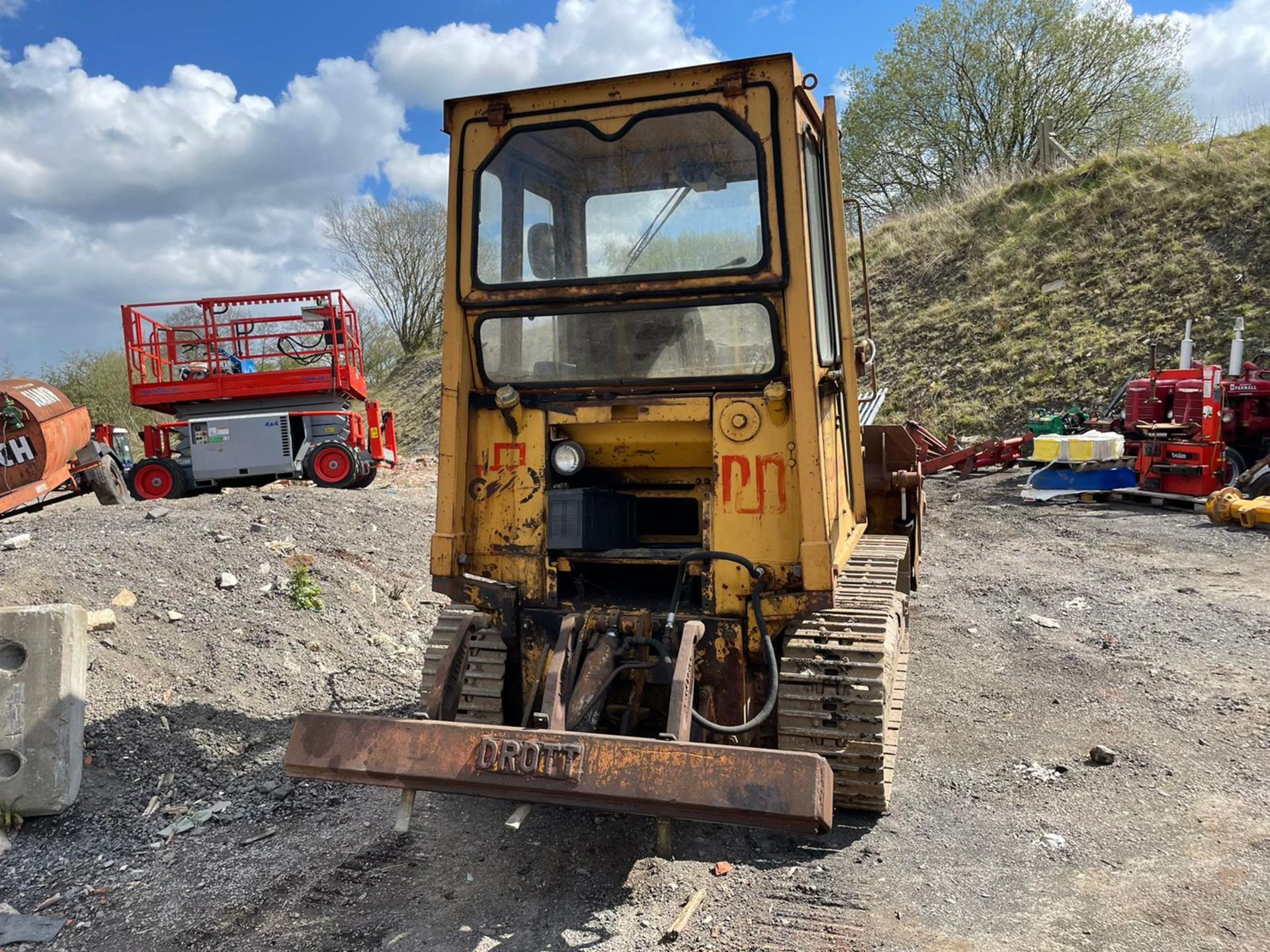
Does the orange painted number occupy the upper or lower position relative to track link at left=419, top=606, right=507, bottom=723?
upper

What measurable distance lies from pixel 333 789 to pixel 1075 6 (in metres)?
31.2

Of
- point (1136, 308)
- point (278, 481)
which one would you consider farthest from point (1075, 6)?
point (278, 481)

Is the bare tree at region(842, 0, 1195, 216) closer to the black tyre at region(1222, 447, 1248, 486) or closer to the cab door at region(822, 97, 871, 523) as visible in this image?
the black tyre at region(1222, 447, 1248, 486)

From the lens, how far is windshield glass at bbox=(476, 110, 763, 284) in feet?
12.4

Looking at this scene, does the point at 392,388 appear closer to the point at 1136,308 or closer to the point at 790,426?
the point at 1136,308

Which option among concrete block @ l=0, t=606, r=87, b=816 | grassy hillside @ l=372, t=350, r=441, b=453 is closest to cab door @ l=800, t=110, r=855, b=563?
concrete block @ l=0, t=606, r=87, b=816

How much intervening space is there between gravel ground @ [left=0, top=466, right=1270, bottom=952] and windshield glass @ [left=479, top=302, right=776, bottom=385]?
6.14ft

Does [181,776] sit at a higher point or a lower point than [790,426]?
lower

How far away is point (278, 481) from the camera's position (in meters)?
13.3

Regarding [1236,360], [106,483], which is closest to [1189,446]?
[1236,360]

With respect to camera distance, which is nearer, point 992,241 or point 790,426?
point 790,426

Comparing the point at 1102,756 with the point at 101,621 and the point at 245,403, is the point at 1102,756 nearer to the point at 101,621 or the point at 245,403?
the point at 101,621

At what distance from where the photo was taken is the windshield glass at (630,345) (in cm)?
378

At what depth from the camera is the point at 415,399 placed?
32375mm
